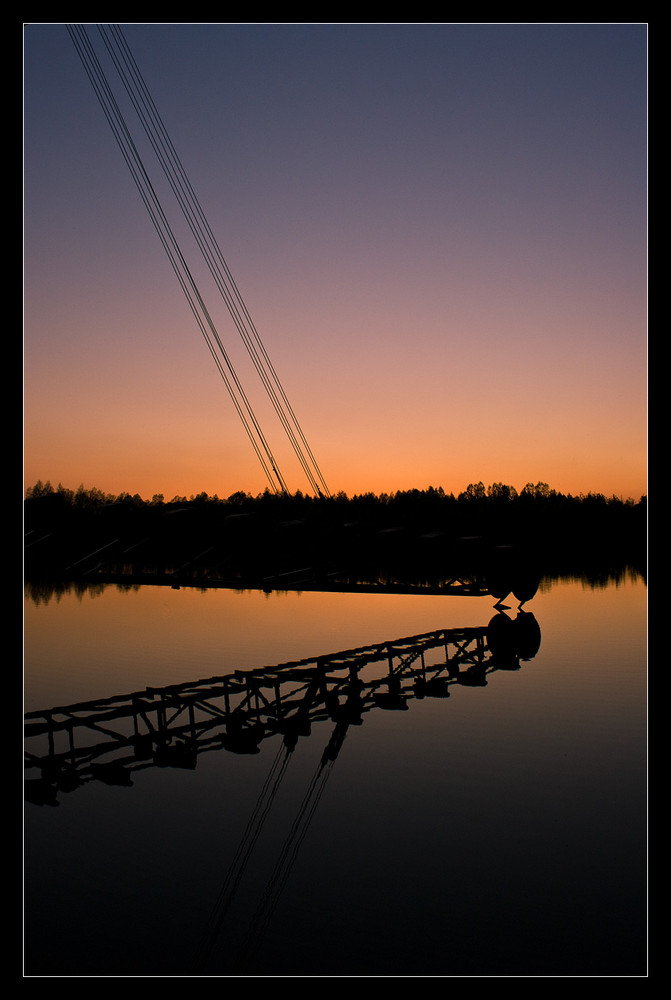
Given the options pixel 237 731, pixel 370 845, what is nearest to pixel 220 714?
pixel 237 731

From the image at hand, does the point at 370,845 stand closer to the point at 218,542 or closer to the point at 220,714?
the point at 220,714

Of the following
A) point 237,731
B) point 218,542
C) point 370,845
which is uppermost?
A: point 218,542

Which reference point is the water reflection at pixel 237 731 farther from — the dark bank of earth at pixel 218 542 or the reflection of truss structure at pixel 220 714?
the dark bank of earth at pixel 218 542

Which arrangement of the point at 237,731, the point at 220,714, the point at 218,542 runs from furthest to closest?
the point at 220,714, the point at 237,731, the point at 218,542

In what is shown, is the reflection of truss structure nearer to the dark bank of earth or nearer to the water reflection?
the water reflection

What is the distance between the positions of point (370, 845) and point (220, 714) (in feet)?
18.1

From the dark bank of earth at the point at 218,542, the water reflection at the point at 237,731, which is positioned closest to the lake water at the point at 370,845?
the water reflection at the point at 237,731

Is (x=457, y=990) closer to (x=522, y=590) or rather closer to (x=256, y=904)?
(x=256, y=904)

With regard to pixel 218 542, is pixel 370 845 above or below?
below

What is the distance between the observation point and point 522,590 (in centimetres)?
4138

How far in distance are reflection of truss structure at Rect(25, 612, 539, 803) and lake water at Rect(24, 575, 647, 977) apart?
14 centimetres

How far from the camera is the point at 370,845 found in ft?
52.9

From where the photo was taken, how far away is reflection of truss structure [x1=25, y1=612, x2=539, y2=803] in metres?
15.1

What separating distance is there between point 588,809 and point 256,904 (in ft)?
31.8
